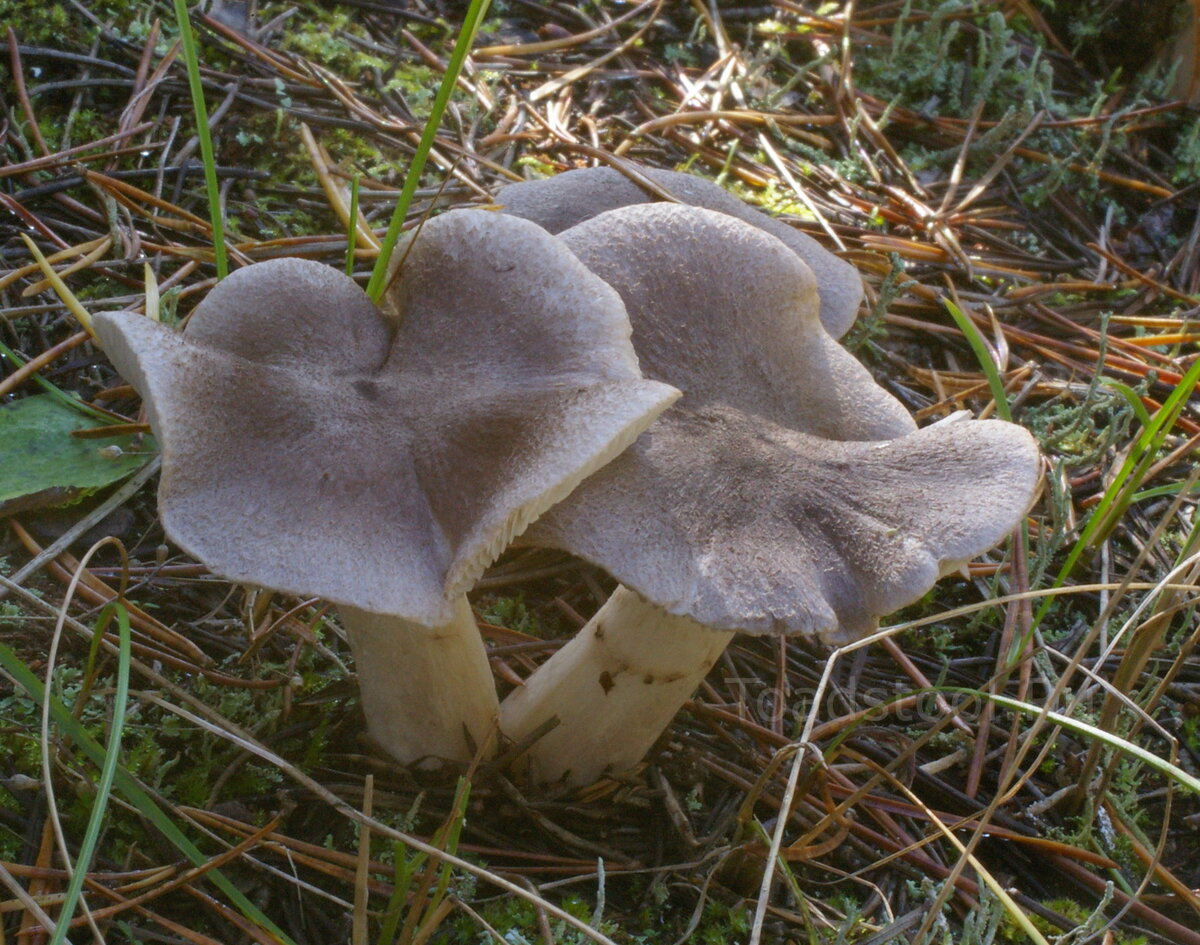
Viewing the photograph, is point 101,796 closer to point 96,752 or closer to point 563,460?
point 96,752

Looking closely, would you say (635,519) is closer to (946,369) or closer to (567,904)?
(567,904)

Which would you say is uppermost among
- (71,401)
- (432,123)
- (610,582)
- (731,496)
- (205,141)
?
(432,123)

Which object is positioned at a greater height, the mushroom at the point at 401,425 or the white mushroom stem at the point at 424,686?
the mushroom at the point at 401,425

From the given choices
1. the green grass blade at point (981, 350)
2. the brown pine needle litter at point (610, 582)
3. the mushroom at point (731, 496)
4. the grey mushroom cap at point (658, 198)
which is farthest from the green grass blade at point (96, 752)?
the green grass blade at point (981, 350)

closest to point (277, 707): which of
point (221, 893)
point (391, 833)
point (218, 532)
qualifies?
point (221, 893)

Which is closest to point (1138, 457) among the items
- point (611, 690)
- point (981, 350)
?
point (981, 350)

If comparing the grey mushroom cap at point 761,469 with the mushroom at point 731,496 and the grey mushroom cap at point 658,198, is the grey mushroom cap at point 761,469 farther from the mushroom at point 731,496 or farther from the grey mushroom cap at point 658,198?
the grey mushroom cap at point 658,198

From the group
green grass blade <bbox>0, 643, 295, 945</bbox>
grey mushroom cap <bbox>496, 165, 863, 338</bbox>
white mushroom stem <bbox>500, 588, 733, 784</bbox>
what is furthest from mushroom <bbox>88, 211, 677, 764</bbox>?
grey mushroom cap <bbox>496, 165, 863, 338</bbox>
